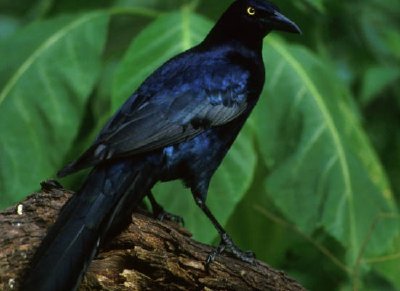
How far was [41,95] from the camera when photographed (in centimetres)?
485

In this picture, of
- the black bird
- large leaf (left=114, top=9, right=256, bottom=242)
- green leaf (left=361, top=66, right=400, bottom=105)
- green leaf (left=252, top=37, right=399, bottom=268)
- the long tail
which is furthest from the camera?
green leaf (left=361, top=66, right=400, bottom=105)

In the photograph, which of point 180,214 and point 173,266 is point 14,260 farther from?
point 180,214

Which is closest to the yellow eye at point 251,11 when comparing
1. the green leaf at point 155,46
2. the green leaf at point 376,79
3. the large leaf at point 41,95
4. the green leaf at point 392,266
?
the green leaf at point 155,46

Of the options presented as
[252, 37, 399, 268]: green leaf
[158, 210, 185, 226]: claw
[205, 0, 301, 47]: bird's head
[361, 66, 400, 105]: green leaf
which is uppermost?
[361, 66, 400, 105]: green leaf

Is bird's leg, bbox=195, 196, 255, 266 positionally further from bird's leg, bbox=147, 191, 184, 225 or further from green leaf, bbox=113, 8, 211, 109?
green leaf, bbox=113, 8, 211, 109

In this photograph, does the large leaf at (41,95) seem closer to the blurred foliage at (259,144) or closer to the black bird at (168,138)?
the blurred foliage at (259,144)

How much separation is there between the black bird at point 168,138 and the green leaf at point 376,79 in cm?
139

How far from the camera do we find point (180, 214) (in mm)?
4535

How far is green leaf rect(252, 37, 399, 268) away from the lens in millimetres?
4738

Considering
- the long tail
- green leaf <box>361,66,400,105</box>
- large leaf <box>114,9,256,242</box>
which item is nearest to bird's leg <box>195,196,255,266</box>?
large leaf <box>114,9,256,242</box>

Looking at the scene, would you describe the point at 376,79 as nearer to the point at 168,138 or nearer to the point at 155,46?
the point at 155,46

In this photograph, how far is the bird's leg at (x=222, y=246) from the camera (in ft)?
12.1

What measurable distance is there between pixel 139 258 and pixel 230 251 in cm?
66

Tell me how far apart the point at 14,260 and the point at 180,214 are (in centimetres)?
140
